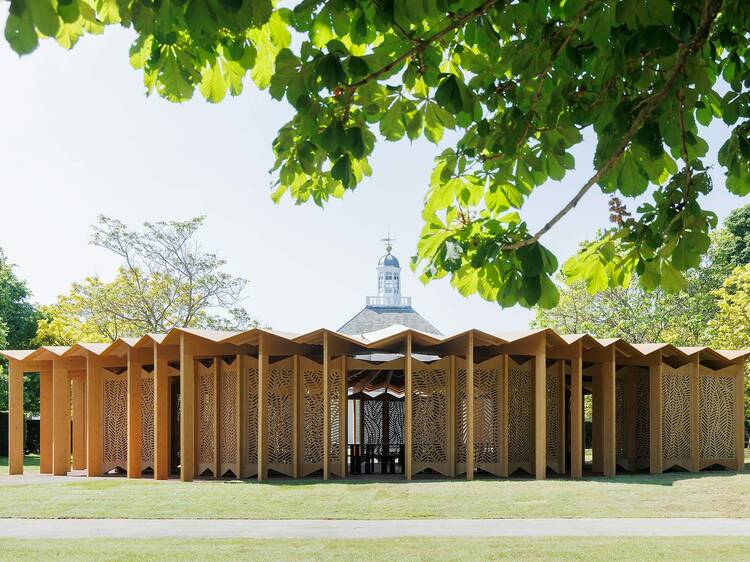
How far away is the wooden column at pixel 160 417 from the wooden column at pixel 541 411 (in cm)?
772

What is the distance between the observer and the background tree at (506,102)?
383 centimetres

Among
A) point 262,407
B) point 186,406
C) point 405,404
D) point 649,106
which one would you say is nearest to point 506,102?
point 649,106

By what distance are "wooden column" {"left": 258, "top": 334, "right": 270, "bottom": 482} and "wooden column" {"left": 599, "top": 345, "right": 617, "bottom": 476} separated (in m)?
7.26

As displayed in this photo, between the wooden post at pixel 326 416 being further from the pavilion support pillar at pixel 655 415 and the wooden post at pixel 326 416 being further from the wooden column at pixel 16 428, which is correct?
the wooden column at pixel 16 428

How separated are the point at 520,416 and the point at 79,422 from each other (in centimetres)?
1111

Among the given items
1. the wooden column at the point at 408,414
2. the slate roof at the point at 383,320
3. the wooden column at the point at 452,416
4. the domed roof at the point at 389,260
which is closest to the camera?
the wooden column at the point at 408,414

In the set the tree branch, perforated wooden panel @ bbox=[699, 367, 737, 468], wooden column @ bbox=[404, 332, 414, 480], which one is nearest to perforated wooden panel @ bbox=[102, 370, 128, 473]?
wooden column @ bbox=[404, 332, 414, 480]

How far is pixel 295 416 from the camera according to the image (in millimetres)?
18172

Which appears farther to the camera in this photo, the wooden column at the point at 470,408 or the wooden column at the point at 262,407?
the wooden column at the point at 470,408

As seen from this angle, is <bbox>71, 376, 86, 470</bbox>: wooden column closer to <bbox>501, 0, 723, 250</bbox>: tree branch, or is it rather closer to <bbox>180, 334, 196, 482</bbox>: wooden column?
<bbox>180, 334, 196, 482</bbox>: wooden column

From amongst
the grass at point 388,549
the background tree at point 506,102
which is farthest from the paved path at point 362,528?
the background tree at point 506,102

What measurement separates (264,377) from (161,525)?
5942mm

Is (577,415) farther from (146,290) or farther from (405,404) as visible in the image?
(146,290)

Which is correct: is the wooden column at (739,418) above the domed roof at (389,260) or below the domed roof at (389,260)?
below
